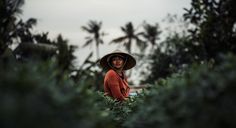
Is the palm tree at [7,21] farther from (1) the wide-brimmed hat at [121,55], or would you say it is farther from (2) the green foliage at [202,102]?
(2) the green foliage at [202,102]

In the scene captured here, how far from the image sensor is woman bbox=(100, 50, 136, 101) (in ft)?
27.7

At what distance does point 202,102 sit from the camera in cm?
392

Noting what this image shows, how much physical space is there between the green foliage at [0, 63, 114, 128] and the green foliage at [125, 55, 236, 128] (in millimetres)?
583

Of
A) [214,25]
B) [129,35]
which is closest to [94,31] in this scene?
[129,35]

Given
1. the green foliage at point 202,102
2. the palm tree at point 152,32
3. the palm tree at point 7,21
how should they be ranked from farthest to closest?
the palm tree at point 152,32
the palm tree at point 7,21
the green foliage at point 202,102

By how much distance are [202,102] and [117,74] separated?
476cm

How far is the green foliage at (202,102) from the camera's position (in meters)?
3.78

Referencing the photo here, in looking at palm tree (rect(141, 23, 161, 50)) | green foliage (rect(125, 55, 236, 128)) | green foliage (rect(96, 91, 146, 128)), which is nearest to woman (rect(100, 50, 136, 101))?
green foliage (rect(96, 91, 146, 128))

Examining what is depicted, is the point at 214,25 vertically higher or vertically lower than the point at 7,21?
lower

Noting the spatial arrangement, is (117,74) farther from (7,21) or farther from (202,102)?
(7,21)

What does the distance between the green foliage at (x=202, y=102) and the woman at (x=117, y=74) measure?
13.2 ft

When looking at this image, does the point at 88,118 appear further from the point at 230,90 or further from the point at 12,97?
the point at 230,90

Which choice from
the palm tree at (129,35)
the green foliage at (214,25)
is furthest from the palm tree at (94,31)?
the green foliage at (214,25)

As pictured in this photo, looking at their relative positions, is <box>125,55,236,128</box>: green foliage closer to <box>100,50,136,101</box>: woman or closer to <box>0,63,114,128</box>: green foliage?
<box>0,63,114,128</box>: green foliage
